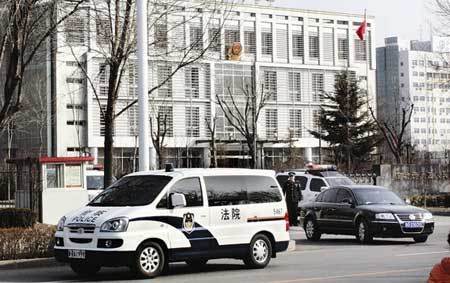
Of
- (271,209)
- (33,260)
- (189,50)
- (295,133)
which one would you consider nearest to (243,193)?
(271,209)

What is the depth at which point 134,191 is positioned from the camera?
47.4 feet

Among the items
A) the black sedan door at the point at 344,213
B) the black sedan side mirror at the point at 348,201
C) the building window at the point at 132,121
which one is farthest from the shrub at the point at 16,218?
the building window at the point at 132,121

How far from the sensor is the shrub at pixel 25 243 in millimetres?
16125

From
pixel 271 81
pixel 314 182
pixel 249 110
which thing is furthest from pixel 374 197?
pixel 271 81

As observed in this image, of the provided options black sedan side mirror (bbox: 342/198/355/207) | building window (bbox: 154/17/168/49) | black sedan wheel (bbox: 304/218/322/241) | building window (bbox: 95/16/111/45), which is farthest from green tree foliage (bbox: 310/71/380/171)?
building window (bbox: 95/16/111/45)

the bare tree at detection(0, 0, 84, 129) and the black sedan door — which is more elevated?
the bare tree at detection(0, 0, 84, 129)

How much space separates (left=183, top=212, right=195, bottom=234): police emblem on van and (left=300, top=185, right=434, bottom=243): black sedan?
789 centimetres

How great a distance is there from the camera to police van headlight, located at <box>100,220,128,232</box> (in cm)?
1338

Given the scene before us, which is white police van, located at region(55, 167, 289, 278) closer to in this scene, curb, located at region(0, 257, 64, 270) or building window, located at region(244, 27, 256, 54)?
curb, located at region(0, 257, 64, 270)

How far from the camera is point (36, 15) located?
19.2 m

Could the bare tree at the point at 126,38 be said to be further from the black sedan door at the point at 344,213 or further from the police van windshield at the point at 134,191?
the black sedan door at the point at 344,213

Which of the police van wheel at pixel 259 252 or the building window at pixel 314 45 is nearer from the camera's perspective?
the police van wheel at pixel 259 252

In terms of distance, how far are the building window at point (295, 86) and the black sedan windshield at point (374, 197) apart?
66.1 meters

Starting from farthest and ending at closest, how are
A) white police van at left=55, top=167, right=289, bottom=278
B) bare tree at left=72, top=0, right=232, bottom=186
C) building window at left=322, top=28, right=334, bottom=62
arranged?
building window at left=322, top=28, right=334, bottom=62 → bare tree at left=72, top=0, right=232, bottom=186 → white police van at left=55, top=167, right=289, bottom=278
